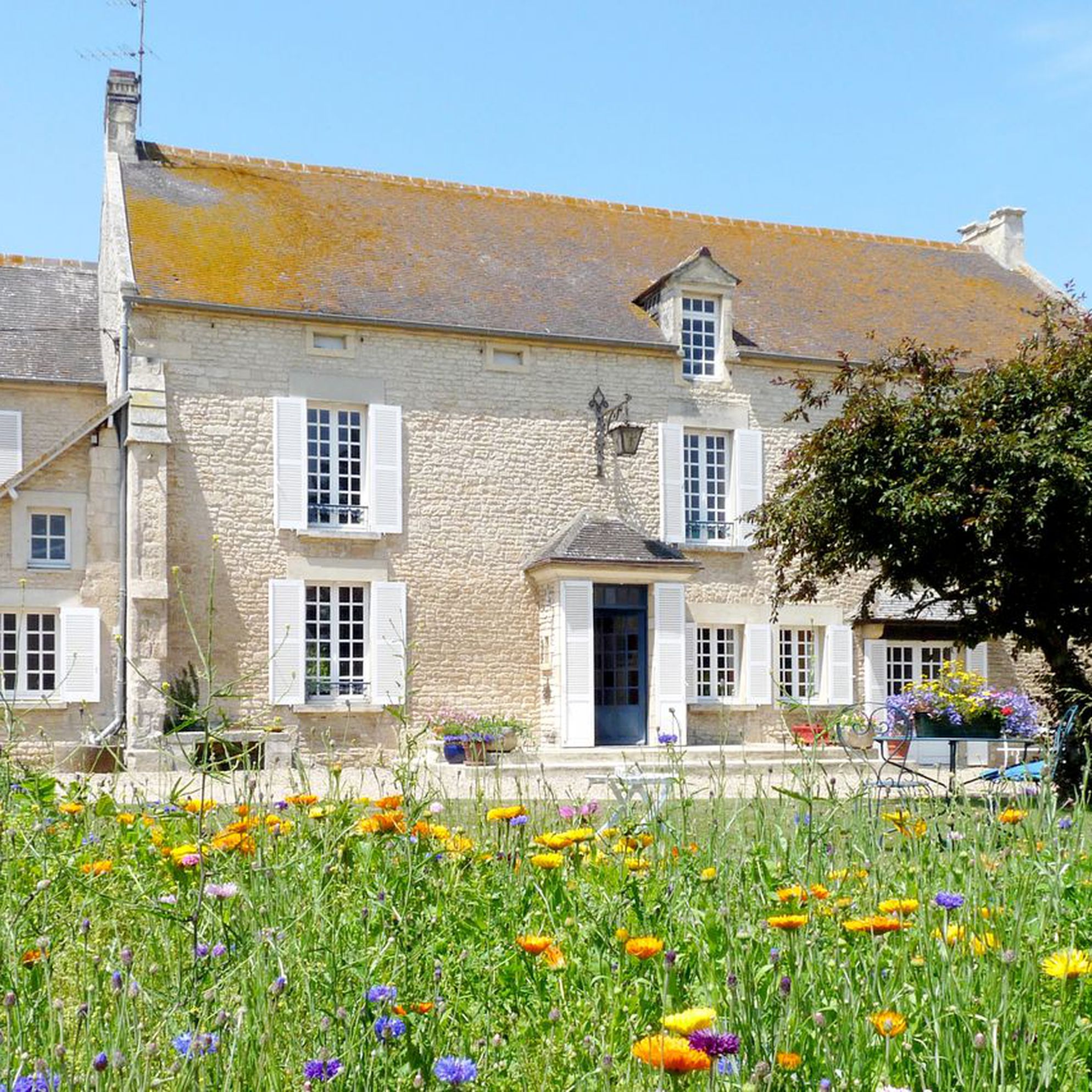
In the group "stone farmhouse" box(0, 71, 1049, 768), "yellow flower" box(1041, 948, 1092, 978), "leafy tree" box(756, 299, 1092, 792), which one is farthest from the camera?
"stone farmhouse" box(0, 71, 1049, 768)

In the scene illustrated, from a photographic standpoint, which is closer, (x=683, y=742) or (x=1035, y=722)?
(x=1035, y=722)

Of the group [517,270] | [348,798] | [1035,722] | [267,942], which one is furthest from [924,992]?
[517,270]

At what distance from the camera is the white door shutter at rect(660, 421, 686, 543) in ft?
63.7

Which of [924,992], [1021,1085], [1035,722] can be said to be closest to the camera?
[1021,1085]

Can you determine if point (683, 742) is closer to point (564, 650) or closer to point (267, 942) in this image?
point (564, 650)

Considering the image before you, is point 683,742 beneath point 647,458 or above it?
beneath

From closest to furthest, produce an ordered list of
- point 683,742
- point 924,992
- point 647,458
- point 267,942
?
A: point 267,942 < point 924,992 < point 683,742 < point 647,458

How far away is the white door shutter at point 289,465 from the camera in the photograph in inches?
690

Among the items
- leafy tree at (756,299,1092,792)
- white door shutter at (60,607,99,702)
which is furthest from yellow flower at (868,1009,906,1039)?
white door shutter at (60,607,99,702)

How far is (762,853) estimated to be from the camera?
380 cm

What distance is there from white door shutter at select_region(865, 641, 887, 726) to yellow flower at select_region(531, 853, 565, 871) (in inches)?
693

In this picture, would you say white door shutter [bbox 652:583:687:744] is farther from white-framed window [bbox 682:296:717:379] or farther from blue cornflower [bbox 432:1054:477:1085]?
blue cornflower [bbox 432:1054:477:1085]

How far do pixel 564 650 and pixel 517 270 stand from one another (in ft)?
20.5

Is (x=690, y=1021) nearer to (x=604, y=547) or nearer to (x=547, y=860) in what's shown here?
(x=547, y=860)
